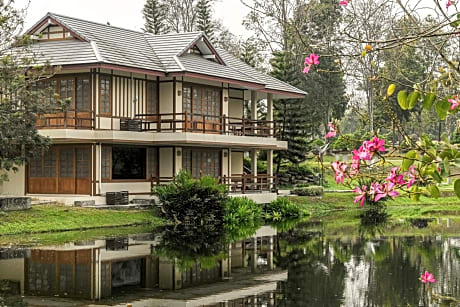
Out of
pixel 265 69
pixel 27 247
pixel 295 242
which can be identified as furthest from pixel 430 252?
pixel 265 69

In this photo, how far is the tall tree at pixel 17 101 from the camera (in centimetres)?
2338

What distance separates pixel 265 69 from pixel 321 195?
2401cm

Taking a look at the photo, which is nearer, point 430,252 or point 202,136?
point 430,252

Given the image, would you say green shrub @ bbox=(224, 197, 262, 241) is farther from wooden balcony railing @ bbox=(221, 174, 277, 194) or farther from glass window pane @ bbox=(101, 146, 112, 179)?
glass window pane @ bbox=(101, 146, 112, 179)

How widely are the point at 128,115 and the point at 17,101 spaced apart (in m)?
7.21

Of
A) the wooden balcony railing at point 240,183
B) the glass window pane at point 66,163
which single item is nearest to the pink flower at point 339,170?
the glass window pane at point 66,163

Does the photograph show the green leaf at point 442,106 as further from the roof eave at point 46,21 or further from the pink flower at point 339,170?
the roof eave at point 46,21

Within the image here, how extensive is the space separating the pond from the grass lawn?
204 centimetres

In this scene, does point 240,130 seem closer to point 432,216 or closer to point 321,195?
point 321,195

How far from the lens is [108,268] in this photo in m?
16.5

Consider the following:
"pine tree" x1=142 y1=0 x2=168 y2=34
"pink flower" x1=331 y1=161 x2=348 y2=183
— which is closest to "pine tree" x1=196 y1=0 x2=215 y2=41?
"pine tree" x1=142 y1=0 x2=168 y2=34

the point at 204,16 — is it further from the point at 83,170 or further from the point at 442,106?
the point at 442,106

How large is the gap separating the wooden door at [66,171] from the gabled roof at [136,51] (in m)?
3.58

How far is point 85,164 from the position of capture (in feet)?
98.0
